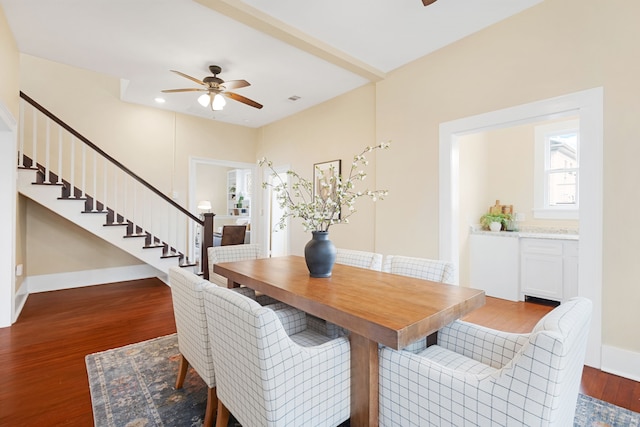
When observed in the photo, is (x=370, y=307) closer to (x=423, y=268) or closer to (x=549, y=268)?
(x=423, y=268)

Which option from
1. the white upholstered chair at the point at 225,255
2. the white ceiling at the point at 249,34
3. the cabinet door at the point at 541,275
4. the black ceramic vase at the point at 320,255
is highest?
the white ceiling at the point at 249,34

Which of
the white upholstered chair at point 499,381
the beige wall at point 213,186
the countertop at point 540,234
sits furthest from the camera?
the beige wall at point 213,186

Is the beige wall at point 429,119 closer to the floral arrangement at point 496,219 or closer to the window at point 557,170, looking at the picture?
the floral arrangement at point 496,219

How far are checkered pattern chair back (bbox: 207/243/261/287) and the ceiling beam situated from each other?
2120 mm

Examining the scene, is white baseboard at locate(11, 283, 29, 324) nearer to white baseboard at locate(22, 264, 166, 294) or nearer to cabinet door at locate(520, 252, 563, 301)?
white baseboard at locate(22, 264, 166, 294)

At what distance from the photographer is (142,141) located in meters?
5.15

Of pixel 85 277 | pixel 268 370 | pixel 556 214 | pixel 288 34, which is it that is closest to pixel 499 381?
pixel 268 370

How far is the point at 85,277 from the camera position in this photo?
15.8 ft

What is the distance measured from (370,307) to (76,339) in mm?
2956

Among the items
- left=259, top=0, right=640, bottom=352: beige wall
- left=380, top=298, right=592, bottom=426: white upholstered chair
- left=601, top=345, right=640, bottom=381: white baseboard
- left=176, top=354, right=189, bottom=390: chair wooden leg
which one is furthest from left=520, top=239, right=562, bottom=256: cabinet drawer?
left=176, top=354, right=189, bottom=390: chair wooden leg

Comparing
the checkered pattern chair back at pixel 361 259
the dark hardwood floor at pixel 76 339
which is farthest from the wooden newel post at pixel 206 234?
the checkered pattern chair back at pixel 361 259

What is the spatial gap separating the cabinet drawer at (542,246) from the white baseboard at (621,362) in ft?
5.27

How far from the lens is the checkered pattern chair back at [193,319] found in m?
1.59

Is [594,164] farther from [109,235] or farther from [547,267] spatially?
[109,235]
